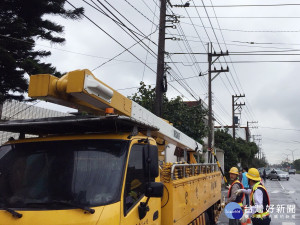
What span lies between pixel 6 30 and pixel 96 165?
678cm

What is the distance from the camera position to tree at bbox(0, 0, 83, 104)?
8781 millimetres

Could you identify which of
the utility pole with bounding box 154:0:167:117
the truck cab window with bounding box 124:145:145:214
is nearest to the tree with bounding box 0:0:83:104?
the utility pole with bounding box 154:0:167:117

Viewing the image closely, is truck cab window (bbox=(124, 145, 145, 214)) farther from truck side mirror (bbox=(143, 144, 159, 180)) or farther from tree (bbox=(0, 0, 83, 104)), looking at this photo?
tree (bbox=(0, 0, 83, 104))

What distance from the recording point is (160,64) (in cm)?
1273

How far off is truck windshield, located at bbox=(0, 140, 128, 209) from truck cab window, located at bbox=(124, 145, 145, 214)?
0.14m

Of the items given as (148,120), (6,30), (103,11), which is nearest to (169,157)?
(148,120)

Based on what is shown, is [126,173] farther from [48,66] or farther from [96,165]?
[48,66]

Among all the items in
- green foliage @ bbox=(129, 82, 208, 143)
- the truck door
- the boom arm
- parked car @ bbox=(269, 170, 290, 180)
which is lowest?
parked car @ bbox=(269, 170, 290, 180)

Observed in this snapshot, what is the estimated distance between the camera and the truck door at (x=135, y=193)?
3.43 m

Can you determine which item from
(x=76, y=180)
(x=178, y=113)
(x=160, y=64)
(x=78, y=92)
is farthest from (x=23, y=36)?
(x=178, y=113)

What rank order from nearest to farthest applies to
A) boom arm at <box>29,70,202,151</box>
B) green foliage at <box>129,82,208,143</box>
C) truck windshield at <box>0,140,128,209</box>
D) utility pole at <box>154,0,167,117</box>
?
1. truck windshield at <box>0,140,128,209</box>
2. boom arm at <box>29,70,202,151</box>
3. utility pole at <box>154,0,167,117</box>
4. green foliage at <box>129,82,208,143</box>

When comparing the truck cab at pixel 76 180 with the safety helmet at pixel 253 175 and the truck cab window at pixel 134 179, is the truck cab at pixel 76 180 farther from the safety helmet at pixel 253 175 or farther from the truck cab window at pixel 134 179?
the safety helmet at pixel 253 175

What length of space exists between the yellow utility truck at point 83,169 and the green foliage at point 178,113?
11.6 metres

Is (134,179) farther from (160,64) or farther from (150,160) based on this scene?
(160,64)
